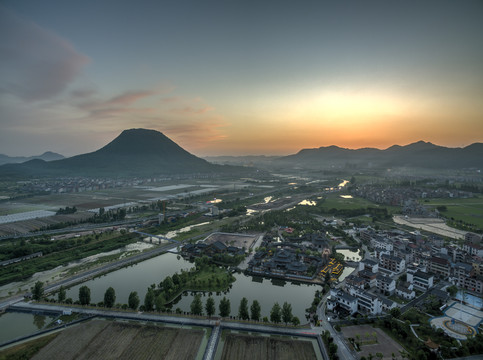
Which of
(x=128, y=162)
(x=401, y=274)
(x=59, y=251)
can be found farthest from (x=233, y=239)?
(x=128, y=162)

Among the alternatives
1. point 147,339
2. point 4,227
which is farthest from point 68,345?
point 4,227

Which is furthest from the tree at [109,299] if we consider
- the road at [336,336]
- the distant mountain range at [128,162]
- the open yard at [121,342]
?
the distant mountain range at [128,162]

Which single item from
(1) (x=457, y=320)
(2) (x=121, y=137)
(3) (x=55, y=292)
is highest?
(2) (x=121, y=137)

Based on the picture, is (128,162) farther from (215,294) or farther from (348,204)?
(215,294)

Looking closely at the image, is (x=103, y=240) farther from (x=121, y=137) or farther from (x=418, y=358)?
(x=121, y=137)

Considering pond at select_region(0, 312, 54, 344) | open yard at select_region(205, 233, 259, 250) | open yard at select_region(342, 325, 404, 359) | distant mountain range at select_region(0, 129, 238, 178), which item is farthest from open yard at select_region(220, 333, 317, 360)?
distant mountain range at select_region(0, 129, 238, 178)
